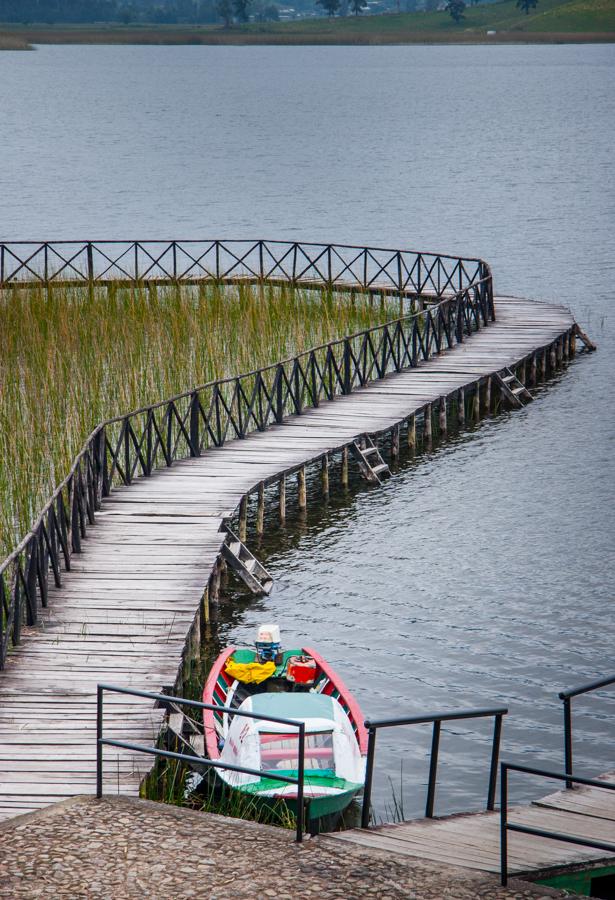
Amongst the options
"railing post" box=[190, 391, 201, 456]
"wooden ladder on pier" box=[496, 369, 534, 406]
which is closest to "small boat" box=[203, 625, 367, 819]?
"railing post" box=[190, 391, 201, 456]

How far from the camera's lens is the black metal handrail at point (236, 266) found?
39.3 metres

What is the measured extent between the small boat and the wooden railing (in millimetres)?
2488

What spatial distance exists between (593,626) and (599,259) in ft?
135

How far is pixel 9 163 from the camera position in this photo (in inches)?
4289

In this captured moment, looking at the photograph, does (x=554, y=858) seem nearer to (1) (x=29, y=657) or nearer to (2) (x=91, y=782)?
(2) (x=91, y=782)

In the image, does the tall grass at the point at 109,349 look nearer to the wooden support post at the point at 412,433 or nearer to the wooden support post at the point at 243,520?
the wooden support post at the point at 243,520

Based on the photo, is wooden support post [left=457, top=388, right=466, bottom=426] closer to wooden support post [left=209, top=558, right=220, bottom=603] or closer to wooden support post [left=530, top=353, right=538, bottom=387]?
wooden support post [left=530, top=353, right=538, bottom=387]

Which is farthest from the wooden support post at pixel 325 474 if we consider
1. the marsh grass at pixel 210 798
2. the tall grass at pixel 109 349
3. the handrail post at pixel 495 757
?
the handrail post at pixel 495 757

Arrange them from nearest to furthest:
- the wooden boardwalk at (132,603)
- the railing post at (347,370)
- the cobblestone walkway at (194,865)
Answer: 1. the cobblestone walkway at (194,865)
2. the wooden boardwalk at (132,603)
3. the railing post at (347,370)

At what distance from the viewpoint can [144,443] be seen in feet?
84.7

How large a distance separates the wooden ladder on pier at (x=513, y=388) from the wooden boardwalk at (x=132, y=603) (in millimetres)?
1591

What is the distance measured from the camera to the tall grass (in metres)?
24.0

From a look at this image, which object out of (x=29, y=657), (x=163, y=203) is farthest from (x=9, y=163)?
(x=29, y=657)

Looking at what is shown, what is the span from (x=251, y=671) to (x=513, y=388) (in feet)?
56.6
